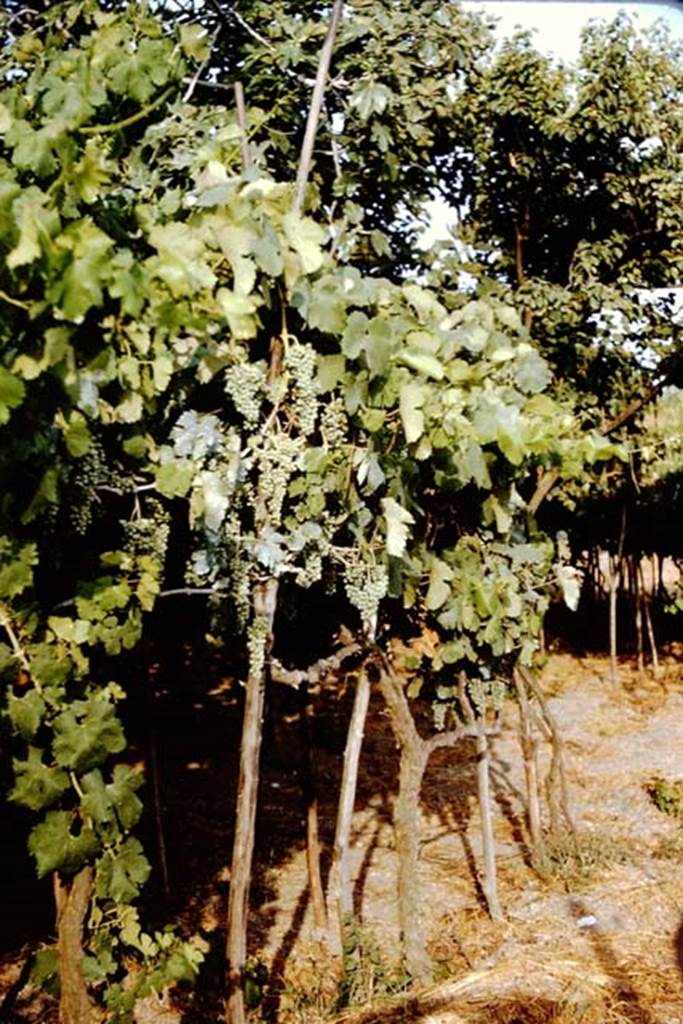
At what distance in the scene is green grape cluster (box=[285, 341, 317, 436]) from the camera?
222 centimetres

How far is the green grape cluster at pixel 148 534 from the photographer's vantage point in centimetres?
230

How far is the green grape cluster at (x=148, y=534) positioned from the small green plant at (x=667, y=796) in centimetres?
443

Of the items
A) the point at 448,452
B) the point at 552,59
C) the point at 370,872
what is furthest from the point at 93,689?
the point at 552,59

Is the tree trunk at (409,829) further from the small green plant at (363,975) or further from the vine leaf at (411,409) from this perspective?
the vine leaf at (411,409)

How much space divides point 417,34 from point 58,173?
2437mm

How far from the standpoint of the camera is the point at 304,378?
7.31ft

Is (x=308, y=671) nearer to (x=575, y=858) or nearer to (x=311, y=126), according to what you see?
(x=311, y=126)

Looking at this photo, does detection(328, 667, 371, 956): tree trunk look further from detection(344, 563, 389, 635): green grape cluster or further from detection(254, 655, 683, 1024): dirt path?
detection(344, 563, 389, 635): green grape cluster

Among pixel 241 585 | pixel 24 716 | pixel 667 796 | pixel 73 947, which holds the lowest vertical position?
pixel 667 796

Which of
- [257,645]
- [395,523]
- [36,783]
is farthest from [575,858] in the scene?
[36,783]

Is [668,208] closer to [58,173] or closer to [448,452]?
[448,452]

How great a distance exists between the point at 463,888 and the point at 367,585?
9.03 feet

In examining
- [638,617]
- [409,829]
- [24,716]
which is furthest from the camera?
[638,617]

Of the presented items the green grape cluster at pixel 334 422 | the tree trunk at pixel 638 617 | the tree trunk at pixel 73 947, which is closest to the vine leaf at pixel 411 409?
the green grape cluster at pixel 334 422
